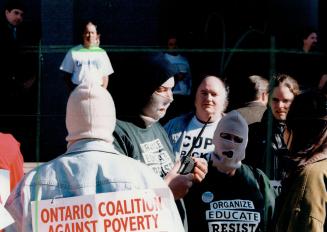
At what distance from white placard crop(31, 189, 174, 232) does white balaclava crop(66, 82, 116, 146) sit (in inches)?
8.8

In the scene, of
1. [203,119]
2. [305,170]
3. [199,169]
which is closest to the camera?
[305,170]

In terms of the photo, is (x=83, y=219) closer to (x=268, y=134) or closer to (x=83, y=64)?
(x=268, y=134)

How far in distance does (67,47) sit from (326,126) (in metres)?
3.59

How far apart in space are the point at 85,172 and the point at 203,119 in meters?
1.93

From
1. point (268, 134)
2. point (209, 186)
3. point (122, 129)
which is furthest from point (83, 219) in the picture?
point (268, 134)

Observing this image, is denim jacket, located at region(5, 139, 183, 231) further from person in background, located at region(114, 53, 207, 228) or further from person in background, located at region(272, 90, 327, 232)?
person in background, located at region(114, 53, 207, 228)

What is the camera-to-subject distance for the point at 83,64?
19.2ft

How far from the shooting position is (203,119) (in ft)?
16.1

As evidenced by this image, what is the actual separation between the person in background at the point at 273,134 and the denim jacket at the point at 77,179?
1704 millimetres

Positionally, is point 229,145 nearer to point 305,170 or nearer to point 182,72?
point 305,170

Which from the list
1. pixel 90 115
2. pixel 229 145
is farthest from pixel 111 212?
pixel 229 145

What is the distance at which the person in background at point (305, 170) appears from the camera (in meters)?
3.37

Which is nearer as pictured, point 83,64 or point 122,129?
point 122,129

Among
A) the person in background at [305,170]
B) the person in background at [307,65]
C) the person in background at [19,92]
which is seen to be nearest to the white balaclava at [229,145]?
the person in background at [305,170]
